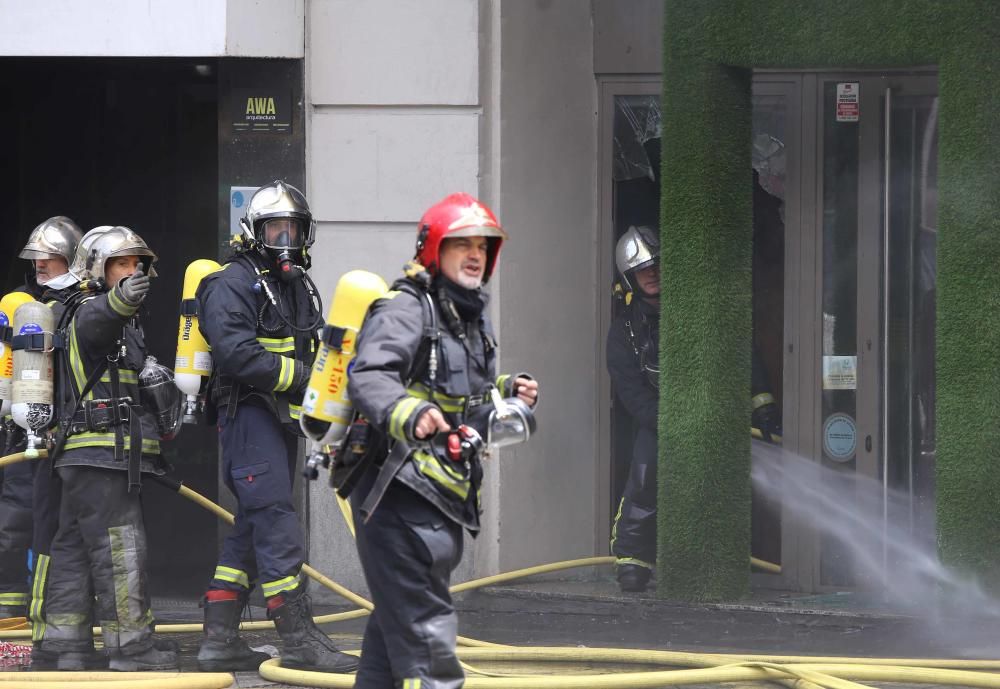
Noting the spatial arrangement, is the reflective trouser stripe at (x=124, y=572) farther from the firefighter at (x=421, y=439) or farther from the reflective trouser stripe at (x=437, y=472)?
the reflective trouser stripe at (x=437, y=472)

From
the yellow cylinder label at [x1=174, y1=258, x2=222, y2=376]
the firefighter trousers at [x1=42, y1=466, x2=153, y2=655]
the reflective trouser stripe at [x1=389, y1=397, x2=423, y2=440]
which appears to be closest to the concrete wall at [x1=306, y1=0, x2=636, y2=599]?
the yellow cylinder label at [x1=174, y1=258, x2=222, y2=376]

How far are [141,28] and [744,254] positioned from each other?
3073mm

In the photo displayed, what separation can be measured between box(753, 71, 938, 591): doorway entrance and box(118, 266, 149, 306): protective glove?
348cm

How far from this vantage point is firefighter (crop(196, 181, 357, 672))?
643cm

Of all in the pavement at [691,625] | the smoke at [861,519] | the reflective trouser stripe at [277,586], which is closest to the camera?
the reflective trouser stripe at [277,586]

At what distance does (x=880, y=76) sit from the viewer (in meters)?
8.12

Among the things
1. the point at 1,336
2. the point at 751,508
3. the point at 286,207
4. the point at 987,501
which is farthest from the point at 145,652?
the point at 987,501

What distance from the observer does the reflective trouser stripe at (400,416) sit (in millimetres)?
4555

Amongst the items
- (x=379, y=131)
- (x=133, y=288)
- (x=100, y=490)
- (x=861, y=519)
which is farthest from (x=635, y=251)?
(x=100, y=490)

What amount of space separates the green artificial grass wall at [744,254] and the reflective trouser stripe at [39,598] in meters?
2.85

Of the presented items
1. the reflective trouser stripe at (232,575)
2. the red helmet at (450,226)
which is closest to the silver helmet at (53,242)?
the reflective trouser stripe at (232,575)

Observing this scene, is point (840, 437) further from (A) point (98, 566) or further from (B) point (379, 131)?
(A) point (98, 566)

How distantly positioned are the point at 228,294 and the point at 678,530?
2.53 m

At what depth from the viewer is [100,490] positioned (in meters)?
6.50
